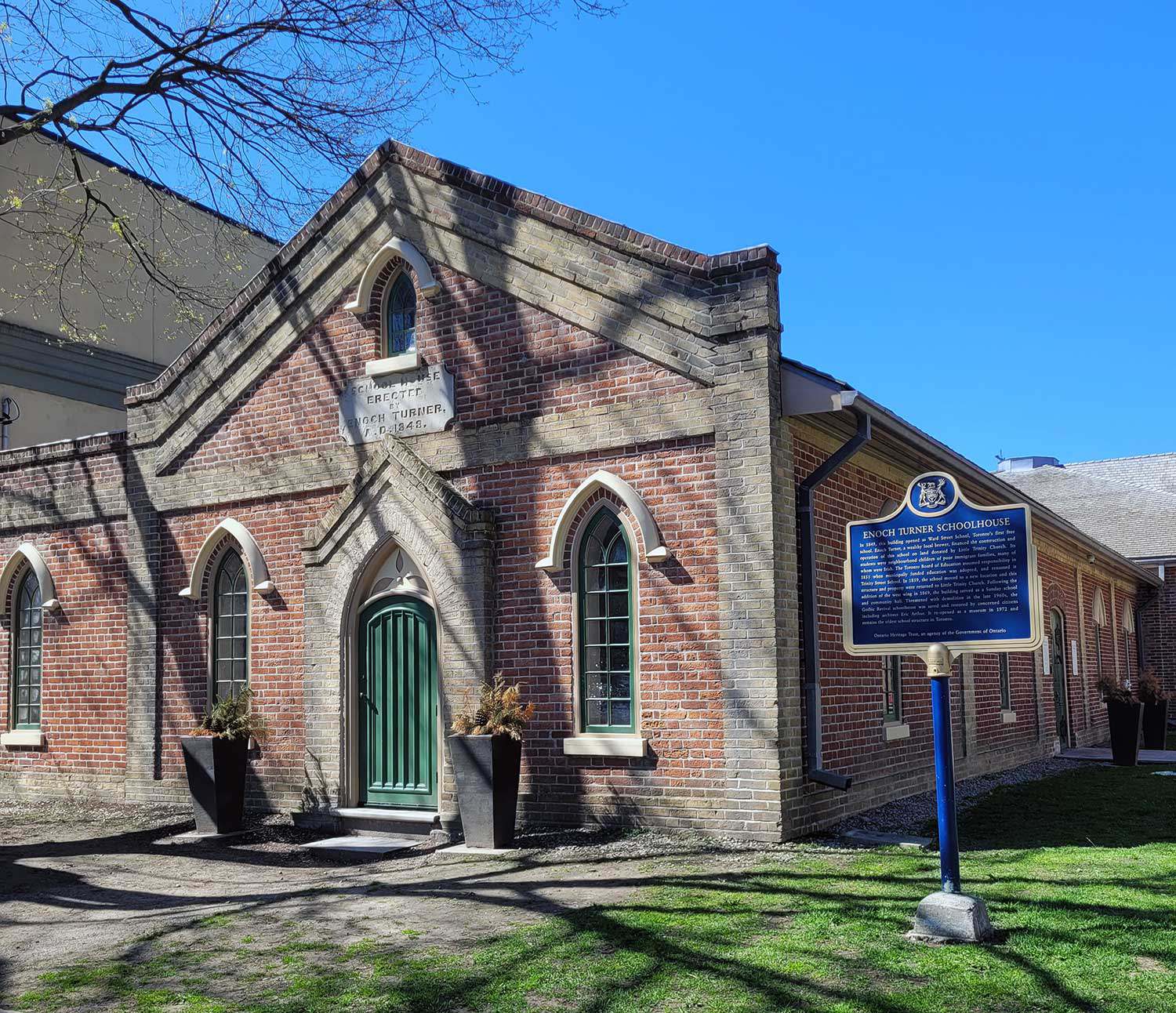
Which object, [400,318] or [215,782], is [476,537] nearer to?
[400,318]

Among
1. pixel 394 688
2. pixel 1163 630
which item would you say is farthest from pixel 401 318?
pixel 1163 630

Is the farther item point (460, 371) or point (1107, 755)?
point (1107, 755)

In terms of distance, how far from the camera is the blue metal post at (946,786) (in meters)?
6.69

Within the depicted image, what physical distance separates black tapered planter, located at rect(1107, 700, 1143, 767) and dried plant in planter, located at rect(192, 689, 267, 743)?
12.5 metres

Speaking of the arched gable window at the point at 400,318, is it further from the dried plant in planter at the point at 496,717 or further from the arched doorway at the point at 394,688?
the dried plant in planter at the point at 496,717

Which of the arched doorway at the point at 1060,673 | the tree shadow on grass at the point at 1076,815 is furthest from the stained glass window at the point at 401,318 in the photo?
the arched doorway at the point at 1060,673

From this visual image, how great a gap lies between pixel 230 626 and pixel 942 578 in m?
9.42

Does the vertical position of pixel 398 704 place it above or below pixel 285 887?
above

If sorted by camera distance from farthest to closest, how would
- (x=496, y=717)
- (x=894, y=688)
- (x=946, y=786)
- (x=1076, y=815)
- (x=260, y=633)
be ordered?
(x=260, y=633) → (x=894, y=688) → (x=1076, y=815) → (x=496, y=717) → (x=946, y=786)

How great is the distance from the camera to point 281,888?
30.2ft

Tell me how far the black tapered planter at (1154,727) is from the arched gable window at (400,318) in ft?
50.0

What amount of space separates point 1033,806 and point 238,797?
8484 millimetres

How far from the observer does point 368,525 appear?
12.2 meters

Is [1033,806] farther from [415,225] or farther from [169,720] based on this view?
[169,720]
